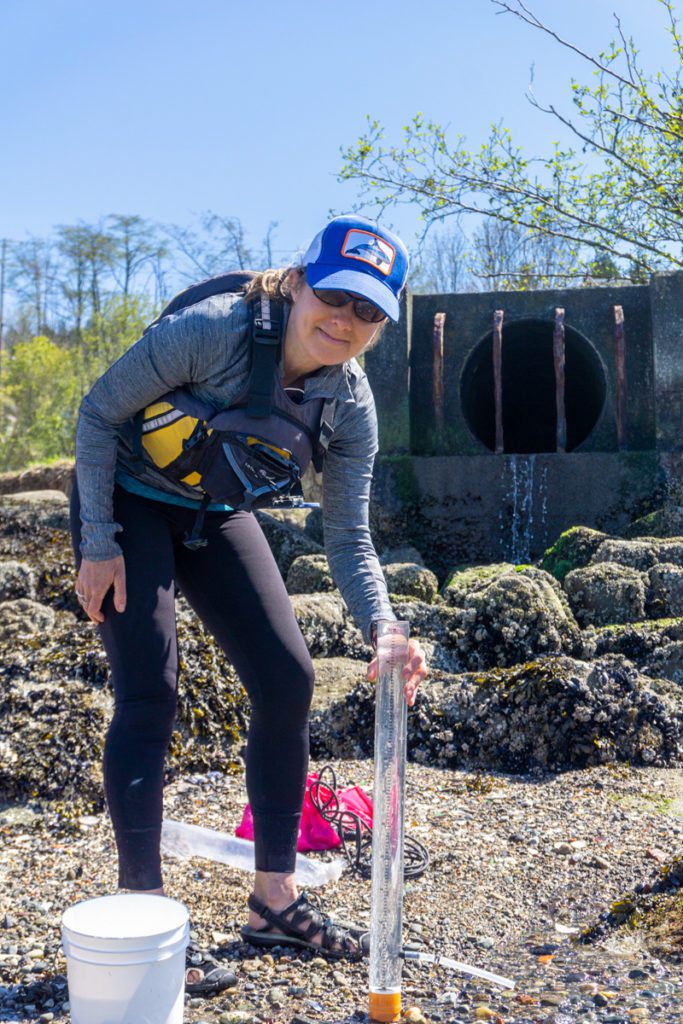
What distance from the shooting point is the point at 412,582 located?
811 centimetres

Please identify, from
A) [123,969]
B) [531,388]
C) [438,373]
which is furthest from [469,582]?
[531,388]

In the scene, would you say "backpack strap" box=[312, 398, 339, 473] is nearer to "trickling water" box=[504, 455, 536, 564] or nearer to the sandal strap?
the sandal strap

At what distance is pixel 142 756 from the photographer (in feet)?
9.45

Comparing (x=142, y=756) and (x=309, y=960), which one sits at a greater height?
(x=142, y=756)

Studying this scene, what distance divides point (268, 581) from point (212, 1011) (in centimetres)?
112

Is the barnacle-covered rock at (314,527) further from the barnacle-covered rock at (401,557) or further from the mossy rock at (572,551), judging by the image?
the mossy rock at (572,551)

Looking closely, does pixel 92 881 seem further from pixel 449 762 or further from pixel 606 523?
pixel 606 523

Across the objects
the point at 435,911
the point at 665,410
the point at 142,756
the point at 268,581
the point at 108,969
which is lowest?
the point at 435,911

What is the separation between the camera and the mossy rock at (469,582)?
7359mm

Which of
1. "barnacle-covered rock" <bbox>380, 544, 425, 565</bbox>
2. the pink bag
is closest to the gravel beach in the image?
the pink bag

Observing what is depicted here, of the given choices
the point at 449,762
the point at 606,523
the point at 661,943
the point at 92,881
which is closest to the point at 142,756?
the point at 92,881

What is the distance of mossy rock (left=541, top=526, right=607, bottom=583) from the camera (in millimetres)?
8609

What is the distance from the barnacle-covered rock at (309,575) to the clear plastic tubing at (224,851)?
162 inches

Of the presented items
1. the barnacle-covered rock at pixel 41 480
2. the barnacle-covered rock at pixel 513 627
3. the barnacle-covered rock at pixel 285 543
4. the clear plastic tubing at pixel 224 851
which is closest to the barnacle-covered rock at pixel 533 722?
the barnacle-covered rock at pixel 513 627
